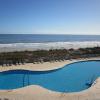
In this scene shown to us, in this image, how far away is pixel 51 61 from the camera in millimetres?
22375

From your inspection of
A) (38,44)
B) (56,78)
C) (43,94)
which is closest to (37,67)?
(56,78)

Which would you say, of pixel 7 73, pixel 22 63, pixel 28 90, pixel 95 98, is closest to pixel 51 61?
pixel 22 63

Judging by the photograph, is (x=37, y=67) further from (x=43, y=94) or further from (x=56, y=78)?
(x=43, y=94)

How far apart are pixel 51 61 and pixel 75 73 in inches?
186

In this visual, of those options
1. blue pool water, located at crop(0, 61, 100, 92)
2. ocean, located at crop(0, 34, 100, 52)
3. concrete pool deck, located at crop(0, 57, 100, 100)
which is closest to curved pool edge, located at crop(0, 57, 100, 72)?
blue pool water, located at crop(0, 61, 100, 92)

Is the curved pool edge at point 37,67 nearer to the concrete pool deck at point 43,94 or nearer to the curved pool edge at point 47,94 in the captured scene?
the concrete pool deck at point 43,94

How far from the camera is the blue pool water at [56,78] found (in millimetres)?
14612

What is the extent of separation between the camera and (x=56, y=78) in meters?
16.8

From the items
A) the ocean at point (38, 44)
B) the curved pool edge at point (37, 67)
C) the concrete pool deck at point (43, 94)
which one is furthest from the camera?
the ocean at point (38, 44)

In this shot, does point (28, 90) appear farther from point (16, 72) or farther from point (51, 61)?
point (51, 61)

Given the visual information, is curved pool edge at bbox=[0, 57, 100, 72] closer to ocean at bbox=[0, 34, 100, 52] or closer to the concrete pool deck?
the concrete pool deck

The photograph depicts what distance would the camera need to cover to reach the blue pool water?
14612 mm

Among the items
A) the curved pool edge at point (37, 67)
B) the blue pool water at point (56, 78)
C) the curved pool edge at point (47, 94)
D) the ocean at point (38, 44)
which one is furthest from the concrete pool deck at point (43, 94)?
the ocean at point (38, 44)

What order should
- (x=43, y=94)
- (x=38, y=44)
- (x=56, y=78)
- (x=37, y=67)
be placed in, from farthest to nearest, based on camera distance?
(x=38, y=44), (x=37, y=67), (x=56, y=78), (x=43, y=94)
